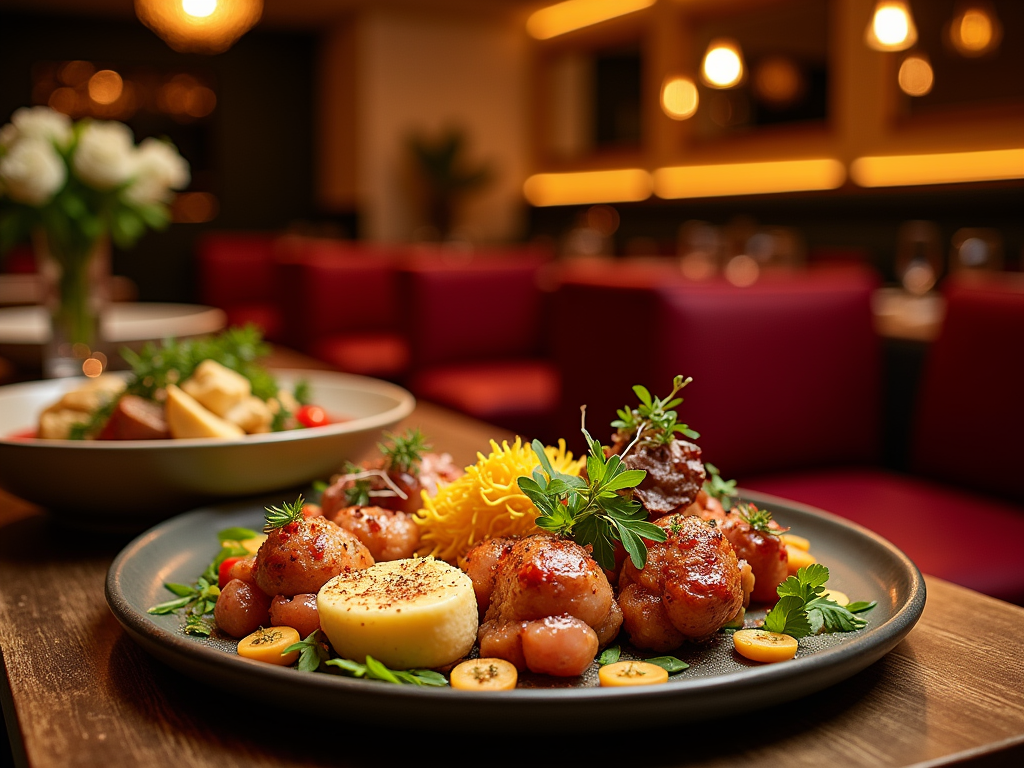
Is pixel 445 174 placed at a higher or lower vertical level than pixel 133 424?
higher

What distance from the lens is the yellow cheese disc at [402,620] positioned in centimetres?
63

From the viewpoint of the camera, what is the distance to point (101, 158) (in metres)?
2.00

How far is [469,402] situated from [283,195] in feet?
24.7

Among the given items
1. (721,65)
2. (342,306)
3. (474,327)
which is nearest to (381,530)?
(474,327)

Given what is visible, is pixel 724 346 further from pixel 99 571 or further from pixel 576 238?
pixel 576 238

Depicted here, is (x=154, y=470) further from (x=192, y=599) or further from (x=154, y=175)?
(x=154, y=175)

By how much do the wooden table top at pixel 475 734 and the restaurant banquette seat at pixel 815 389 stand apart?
1101mm

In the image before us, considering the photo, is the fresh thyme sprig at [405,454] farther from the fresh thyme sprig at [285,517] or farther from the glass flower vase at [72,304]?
the glass flower vase at [72,304]

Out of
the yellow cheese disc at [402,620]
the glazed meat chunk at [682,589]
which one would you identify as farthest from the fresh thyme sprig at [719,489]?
the yellow cheese disc at [402,620]

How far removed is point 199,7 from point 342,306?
5.15ft

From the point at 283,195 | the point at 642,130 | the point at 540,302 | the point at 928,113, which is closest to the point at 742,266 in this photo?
the point at 540,302

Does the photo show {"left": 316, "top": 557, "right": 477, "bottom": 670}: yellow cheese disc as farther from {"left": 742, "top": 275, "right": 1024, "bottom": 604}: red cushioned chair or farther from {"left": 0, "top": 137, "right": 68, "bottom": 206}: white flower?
{"left": 0, "top": 137, "right": 68, "bottom": 206}: white flower

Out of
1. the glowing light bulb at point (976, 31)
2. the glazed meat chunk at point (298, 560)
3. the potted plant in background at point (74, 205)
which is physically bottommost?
the glazed meat chunk at point (298, 560)

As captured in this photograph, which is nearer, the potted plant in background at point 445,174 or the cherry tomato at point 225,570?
the cherry tomato at point 225,570
